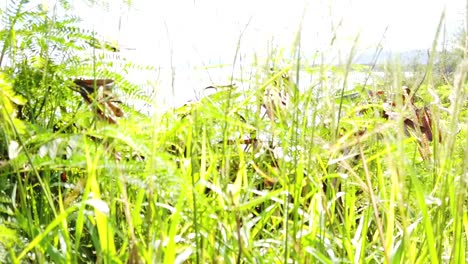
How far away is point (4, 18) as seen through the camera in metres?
1.38

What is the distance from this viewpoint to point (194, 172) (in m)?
1.11

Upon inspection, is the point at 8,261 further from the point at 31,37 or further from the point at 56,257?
the point at 31,37

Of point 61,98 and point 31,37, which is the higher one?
point 31,37

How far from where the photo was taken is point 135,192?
153cm

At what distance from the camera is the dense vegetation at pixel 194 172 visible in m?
0.91

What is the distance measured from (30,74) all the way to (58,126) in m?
0.21

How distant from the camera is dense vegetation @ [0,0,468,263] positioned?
91cm

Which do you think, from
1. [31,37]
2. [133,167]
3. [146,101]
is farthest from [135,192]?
[133,167]

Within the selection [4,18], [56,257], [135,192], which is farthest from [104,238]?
[4,18]

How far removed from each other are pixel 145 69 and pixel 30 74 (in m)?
0.27

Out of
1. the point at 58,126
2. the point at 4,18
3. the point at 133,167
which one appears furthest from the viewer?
the point at 58,126

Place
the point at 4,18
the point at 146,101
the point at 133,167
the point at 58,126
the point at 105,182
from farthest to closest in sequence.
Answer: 1. the point at 58,126
2. the point at 146,101
3. the point at 4,18
4. the point at 105,182
5. the point at 133,167

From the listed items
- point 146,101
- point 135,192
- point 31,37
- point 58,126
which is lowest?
point 135,192

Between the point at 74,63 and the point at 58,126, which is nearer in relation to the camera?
the point at 74,63
